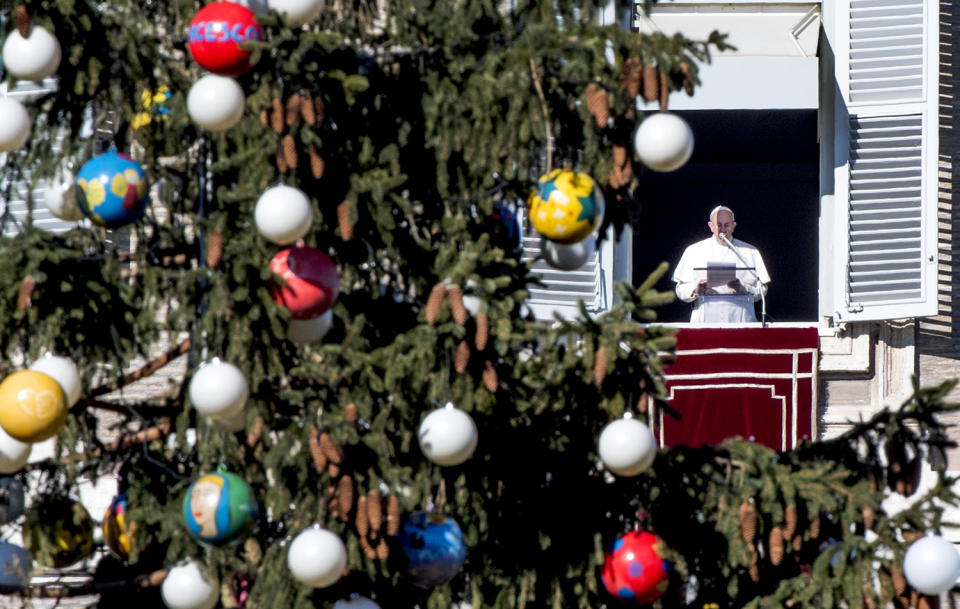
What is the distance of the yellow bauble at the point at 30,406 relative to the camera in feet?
23.6

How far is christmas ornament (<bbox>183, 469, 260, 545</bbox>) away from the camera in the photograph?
715 cm

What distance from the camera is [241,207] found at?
24.3 ft

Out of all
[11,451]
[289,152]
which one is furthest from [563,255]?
[11,451]

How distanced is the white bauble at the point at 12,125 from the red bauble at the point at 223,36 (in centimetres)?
75

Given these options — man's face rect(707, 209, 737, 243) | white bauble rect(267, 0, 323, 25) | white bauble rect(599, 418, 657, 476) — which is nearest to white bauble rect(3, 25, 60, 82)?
white bauble rect(267, 0, 323, 25)

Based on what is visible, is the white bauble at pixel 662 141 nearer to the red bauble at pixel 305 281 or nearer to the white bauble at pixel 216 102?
the red bauble at pixel 305 281

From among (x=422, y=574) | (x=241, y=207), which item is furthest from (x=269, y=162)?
(x=422, y=574)

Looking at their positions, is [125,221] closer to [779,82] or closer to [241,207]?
[241,207]

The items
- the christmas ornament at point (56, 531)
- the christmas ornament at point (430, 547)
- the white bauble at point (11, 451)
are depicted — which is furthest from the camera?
the christmas ornament at point (56, 531)

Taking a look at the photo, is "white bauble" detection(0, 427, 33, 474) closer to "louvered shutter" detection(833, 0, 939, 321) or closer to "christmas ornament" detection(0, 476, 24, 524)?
"christmas ornament" detection(0, 476, 24, 524)

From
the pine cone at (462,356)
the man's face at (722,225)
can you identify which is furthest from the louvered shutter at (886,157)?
the pine cone at (462,356)

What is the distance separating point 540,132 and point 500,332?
2.58 ft

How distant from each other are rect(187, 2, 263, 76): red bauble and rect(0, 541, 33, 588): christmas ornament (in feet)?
6.68

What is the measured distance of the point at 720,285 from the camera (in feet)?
38.8
